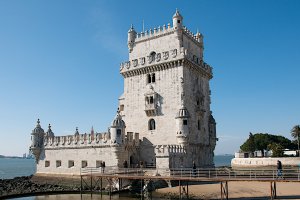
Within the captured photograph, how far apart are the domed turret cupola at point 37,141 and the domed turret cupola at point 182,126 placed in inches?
851

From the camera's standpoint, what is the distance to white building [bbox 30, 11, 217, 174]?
127 ft

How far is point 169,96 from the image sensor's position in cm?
4072

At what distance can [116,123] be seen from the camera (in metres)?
38.4

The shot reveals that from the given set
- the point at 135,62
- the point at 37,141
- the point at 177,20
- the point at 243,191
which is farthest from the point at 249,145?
the point at 243,191

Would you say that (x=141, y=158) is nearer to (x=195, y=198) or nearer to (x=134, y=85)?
(x=134, y=85)

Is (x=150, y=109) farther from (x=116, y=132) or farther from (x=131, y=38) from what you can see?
(x=131, y=38)

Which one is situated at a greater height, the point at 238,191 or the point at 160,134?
the point at 160,134

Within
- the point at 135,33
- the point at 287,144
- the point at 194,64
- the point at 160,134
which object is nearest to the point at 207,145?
the point at 160,134

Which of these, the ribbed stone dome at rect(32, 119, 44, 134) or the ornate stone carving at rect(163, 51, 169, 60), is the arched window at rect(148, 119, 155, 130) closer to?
the ornate stone carving at rect(163, 51, 169, 60)

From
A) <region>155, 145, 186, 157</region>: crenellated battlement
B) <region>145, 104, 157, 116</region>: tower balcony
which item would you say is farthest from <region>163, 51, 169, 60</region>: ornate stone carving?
<region>155, 145, 186, 157</region>: crenellated battlement

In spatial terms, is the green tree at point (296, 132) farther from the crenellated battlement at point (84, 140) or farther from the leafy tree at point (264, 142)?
the crenellated battlement at point (84, 140)

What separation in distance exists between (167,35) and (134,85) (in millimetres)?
8047

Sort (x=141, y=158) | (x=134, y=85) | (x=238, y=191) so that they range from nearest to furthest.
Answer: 1. (x=238, y=191)
2. (x=141, y=158)
3. (x=134, y=85)

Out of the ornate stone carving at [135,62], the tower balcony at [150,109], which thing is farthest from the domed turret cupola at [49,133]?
the ornate stone carving at [135,62]
